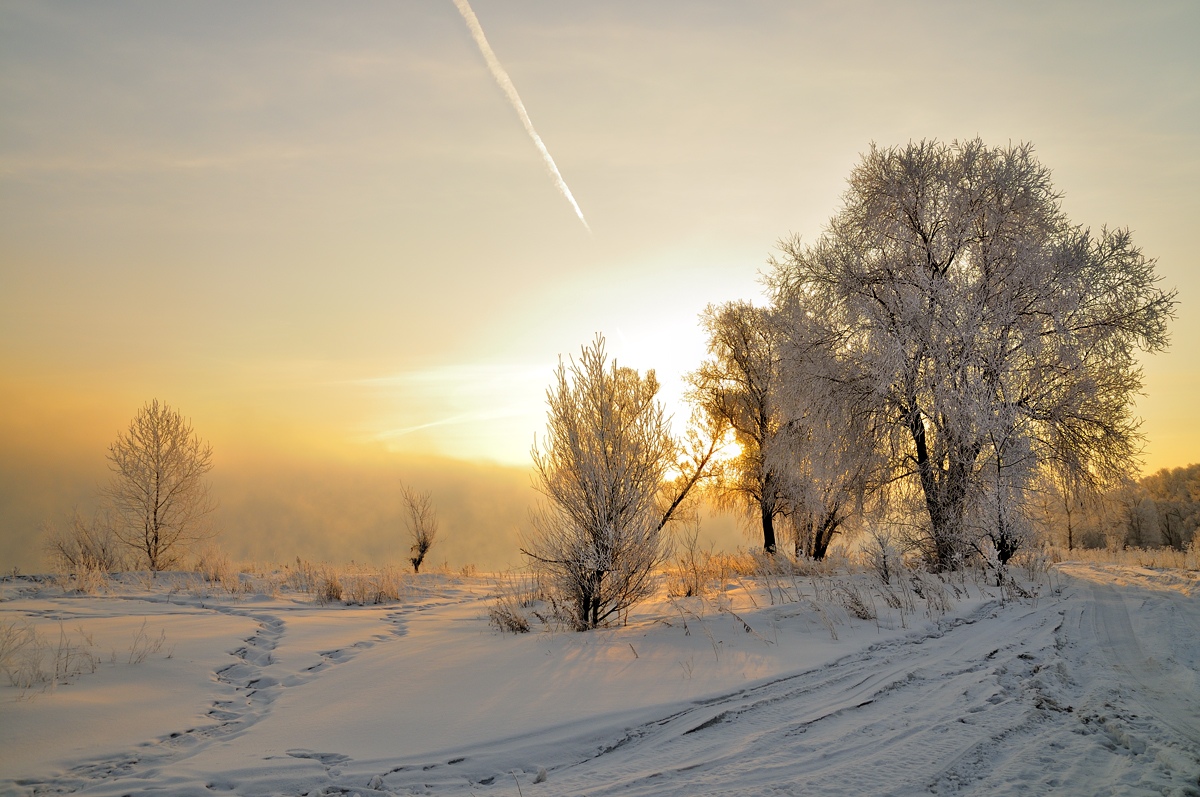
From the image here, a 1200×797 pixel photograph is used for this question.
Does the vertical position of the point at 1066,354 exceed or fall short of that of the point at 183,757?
it exceeds it

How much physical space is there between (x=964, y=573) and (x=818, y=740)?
8377mm

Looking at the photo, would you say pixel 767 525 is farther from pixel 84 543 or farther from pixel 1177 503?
pixel 1177 503

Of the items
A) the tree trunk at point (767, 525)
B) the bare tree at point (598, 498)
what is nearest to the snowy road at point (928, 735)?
the bare tree at point (598, 498)

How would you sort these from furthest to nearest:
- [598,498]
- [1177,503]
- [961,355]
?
[1177,503] → [961,355] → [598,498]

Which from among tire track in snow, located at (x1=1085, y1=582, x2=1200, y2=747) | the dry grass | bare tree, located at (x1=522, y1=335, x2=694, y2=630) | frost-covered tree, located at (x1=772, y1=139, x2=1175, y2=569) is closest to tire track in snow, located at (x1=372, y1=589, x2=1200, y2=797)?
tire track in snow, located at (x1=1085, y1=582, x2=1200, y2=747)

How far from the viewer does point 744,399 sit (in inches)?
829

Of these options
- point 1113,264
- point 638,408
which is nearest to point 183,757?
point 638,408

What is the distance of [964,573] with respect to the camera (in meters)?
10.9

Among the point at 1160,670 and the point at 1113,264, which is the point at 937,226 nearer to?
the point at 1113,264

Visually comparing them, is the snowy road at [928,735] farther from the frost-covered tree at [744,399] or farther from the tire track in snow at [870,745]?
the frost-covered tree at [744,399]

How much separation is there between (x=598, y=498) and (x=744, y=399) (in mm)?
13593

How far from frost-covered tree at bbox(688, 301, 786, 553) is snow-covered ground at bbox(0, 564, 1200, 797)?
12.2 meters

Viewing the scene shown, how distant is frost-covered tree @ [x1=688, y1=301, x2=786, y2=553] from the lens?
20.3 meters

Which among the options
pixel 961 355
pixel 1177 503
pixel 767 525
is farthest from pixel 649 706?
pixel 1177 503
